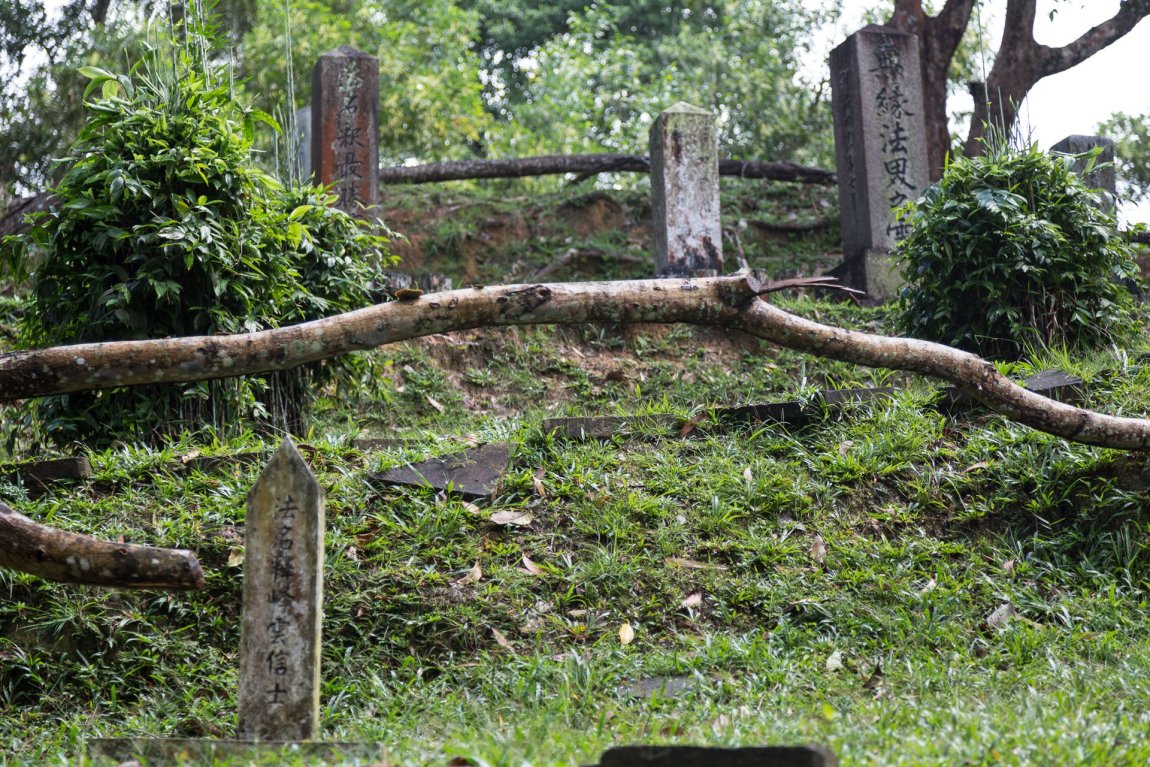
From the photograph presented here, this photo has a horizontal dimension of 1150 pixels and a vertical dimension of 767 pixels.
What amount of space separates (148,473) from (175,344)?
57.3 inches

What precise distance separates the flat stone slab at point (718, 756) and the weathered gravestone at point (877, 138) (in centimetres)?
801

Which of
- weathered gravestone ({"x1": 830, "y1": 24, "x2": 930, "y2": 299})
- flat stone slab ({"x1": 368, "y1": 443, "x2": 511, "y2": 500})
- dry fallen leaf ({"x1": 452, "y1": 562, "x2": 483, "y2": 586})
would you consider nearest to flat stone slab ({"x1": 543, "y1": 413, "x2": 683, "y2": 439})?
flat stone slab ({"x1": 368, "y1": 443, "x2": 511, "y2": 500})

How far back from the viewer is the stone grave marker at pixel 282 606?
358cm

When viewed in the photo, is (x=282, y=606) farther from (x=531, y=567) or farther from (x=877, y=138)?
(x=877, y=138)

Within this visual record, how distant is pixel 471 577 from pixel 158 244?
2712 millimetres

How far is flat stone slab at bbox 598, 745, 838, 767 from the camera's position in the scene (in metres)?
2.51

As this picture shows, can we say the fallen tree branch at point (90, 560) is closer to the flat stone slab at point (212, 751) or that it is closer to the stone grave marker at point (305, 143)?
the flat stone slab at point (212, 751)

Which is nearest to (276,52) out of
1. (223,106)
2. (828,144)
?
(828,144)

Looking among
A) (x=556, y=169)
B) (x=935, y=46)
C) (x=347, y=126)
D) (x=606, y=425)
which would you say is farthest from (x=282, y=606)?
(x=935, y=46)

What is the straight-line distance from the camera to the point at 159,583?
367cm

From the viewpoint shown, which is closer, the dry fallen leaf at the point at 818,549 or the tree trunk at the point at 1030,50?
the dry fallen leaf at the point at 818,549

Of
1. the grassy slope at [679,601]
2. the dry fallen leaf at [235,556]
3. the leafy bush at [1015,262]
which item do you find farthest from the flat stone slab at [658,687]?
the leafy bush at [1015,262]

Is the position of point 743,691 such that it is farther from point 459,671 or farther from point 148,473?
point 148,473

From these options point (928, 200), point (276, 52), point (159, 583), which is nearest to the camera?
point (159, 583)
